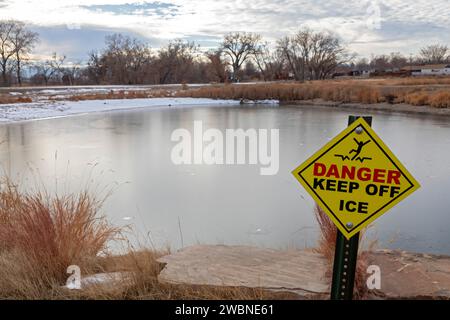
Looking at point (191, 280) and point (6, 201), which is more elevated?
point (6, 201)

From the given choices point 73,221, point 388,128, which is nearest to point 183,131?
point 388,128

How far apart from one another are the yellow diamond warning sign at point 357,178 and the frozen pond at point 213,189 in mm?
2280

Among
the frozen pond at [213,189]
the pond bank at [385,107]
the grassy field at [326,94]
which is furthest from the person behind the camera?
the grassy field at [326,94]

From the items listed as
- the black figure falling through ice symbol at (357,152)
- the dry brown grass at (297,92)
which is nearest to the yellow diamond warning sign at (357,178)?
the black figure falling through ice symbol at (357,152)

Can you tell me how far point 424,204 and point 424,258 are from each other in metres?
2.33

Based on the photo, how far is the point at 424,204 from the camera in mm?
5273

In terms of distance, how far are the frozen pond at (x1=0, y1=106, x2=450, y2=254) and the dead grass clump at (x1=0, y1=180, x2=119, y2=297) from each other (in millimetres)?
718

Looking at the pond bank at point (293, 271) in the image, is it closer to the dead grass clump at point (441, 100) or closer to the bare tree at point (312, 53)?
the dead grass clump at point (441, 100)

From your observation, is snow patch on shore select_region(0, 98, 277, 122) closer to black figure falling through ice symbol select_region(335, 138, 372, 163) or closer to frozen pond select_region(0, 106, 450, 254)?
frozen pond select_region(0, 106, 450, 254)

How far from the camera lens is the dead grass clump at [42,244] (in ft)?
8.98

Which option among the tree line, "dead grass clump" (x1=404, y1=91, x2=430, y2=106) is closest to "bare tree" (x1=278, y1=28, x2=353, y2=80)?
the tree line

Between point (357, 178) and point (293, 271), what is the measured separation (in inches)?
49.6

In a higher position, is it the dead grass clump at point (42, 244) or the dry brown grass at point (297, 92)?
the dry brown grass at point (297, 92)
